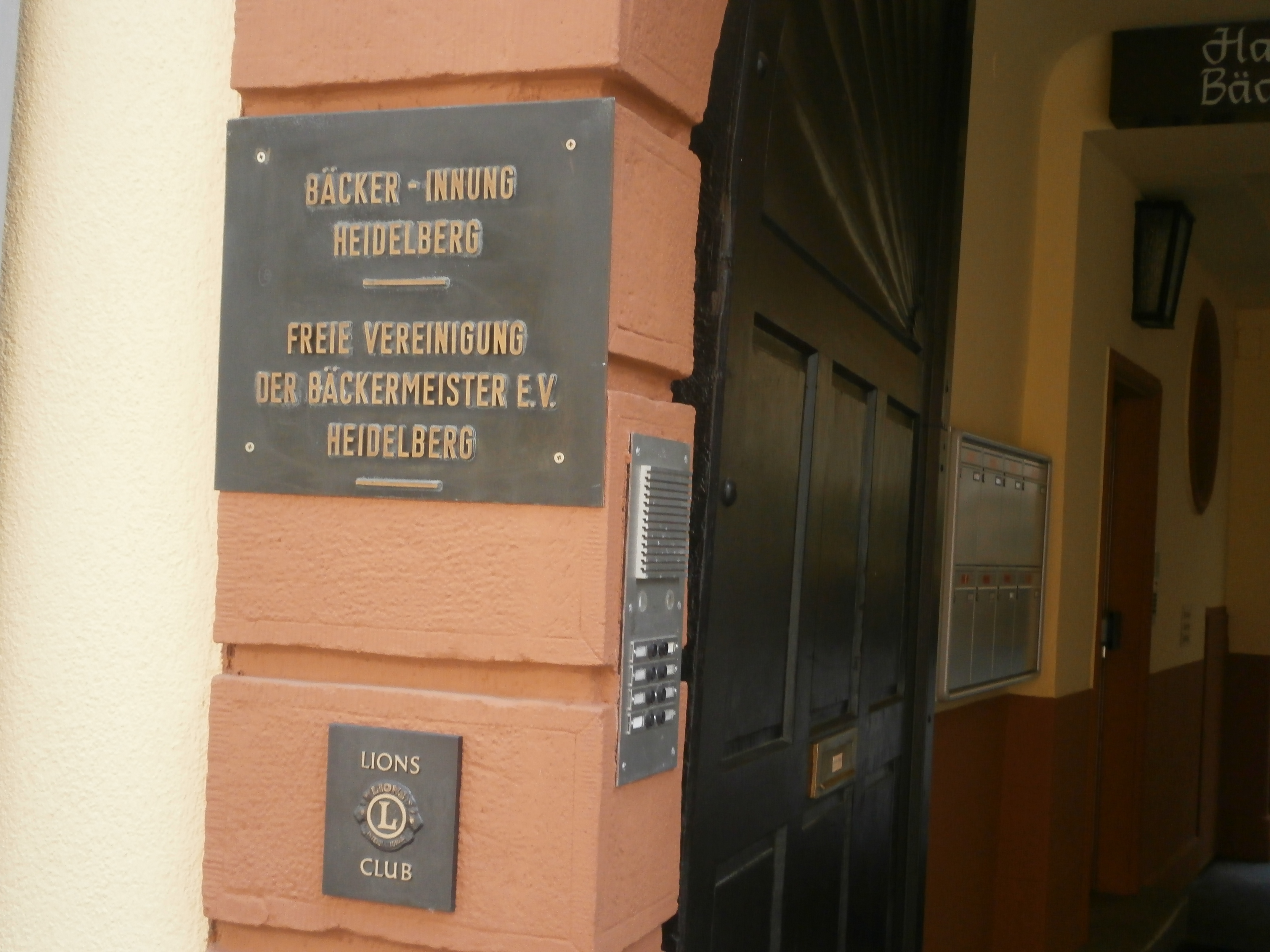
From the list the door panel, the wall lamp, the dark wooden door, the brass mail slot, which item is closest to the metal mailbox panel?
the dark wooden door

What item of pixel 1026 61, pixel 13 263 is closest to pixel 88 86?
pixel 13 263

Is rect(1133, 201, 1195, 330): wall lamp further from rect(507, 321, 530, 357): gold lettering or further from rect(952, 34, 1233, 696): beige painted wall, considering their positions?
rect(507, 321, 530, 357): gold lettering

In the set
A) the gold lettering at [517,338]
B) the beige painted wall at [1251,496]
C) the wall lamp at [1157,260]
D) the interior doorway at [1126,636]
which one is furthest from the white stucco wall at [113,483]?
the beige painted wall at [1251,496]

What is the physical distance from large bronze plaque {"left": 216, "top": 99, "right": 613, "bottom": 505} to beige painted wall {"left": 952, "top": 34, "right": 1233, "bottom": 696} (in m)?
2.27

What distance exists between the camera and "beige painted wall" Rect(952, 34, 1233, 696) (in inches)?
143

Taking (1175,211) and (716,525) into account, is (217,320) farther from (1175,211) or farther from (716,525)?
(1175,211)

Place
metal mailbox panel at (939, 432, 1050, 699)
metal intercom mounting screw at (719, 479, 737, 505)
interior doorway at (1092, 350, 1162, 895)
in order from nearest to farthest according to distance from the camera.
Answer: metal intercom mounting screw at (719, 479, 737, 505), metal mailbox panel at (939, 432, 1050, 699), interior doorway at (1092, 350, 1162, 895)

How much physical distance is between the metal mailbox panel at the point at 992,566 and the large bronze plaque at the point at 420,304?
2.15m

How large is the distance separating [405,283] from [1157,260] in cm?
426

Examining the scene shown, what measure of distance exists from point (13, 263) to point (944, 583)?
2.42 m

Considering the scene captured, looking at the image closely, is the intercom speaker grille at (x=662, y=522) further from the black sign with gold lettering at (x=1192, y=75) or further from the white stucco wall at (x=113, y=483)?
the black sign with gold lettering at (x=1192, y=75)

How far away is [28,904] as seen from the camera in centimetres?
151

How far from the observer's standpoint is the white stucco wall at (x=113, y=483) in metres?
1.48

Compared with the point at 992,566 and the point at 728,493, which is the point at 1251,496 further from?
the point at 728,493
